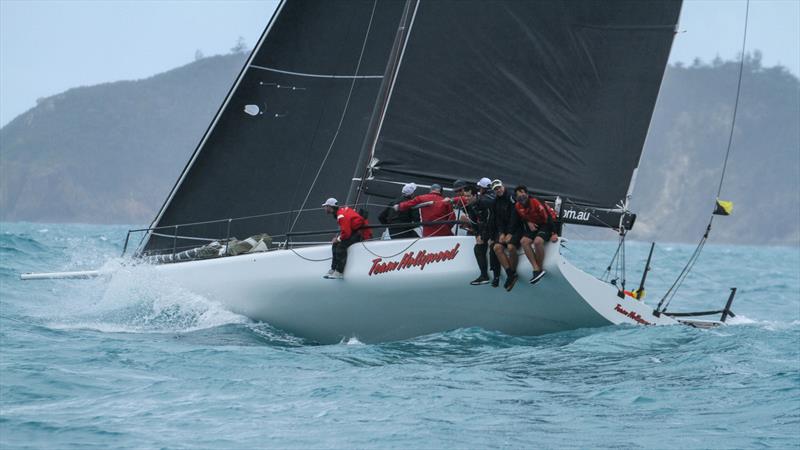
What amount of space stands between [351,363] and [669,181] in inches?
5206

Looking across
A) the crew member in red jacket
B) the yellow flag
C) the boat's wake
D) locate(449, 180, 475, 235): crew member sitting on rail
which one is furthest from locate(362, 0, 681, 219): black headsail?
the boat's wake

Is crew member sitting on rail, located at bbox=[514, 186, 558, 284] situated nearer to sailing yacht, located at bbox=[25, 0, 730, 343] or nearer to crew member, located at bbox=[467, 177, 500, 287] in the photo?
sailing yacht, located at bbox=[25, 0, 730, 343]

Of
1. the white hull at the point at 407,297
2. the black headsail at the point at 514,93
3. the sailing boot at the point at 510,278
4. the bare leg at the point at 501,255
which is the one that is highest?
the black headsail at the point at 514,93

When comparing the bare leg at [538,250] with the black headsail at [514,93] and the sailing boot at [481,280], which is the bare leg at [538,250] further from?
the black headsail at [514,93]

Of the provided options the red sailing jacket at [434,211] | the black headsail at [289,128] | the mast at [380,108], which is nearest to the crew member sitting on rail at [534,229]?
the red sailing jacket at [434,211]

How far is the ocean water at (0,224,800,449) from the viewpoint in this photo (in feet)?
26.6

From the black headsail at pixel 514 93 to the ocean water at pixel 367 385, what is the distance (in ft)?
6.57

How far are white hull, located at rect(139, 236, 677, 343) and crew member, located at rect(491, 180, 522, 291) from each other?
0.13 metres

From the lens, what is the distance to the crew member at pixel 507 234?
36.8 feet

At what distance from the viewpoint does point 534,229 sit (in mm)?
11164

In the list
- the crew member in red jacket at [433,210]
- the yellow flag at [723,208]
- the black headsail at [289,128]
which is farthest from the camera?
the black headsail at [289,128]

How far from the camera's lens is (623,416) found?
346 inches

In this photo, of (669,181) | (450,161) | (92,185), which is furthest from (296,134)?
(92,185)

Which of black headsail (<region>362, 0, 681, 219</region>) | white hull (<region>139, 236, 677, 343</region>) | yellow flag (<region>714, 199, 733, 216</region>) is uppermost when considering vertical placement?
black headsail (<region>362, 0, 681, 219</region>)
